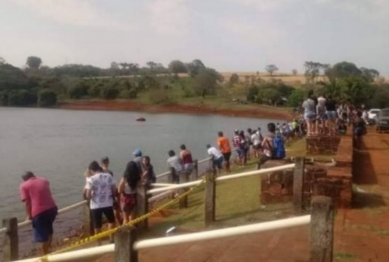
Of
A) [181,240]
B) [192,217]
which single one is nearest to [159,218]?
[192,217]

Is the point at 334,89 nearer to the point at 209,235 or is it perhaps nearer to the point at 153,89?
the point at 209,235

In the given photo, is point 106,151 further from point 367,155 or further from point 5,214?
point 367,155

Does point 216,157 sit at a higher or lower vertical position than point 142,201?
lower

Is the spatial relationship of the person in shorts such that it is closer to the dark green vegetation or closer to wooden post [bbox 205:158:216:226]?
wooden post [bbox 205:158:216:226]

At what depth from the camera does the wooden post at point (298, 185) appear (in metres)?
8.46

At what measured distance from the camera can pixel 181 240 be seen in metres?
4.70

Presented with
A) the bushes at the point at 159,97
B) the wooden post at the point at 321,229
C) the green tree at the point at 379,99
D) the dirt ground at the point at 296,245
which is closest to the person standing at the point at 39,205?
the dirt ground at the point at 296,245

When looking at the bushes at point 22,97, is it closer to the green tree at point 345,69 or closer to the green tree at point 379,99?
the green tree at point 345,69

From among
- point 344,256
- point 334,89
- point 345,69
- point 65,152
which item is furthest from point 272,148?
point 345,69

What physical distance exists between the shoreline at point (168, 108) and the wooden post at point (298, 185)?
8026 centimetres

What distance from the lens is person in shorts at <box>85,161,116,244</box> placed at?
29.9ft

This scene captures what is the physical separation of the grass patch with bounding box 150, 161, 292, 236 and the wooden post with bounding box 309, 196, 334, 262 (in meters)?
3.63

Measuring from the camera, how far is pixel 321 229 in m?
4.69

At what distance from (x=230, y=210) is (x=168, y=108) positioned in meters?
99.2
